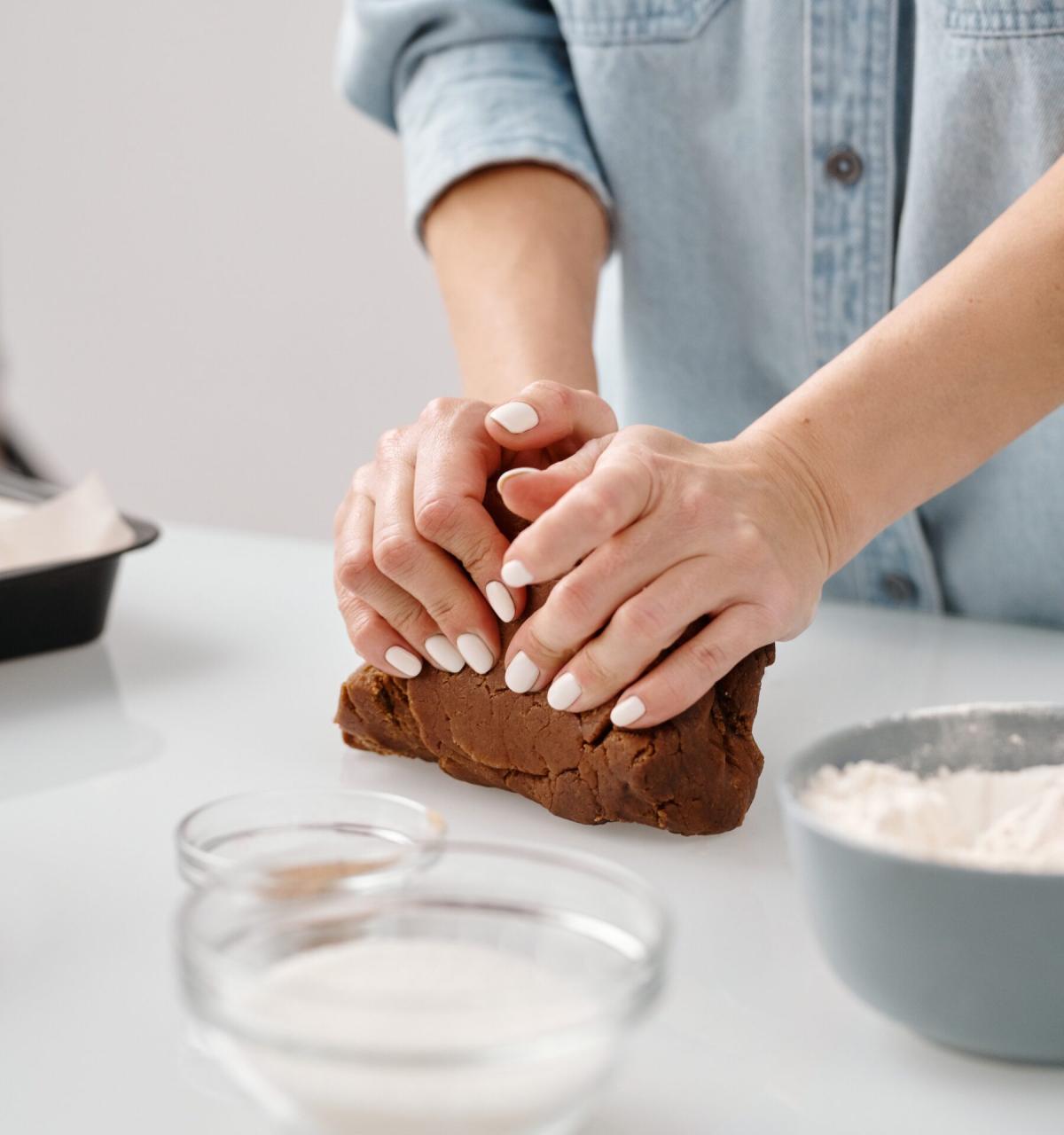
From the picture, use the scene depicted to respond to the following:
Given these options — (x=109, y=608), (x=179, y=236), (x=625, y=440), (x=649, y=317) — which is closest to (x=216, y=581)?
(x=109, y=608)

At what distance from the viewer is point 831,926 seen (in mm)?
568

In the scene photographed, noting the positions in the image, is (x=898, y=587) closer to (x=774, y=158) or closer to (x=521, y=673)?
(x=774, y=158)

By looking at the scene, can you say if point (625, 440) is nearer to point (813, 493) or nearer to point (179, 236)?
→ point (813, 493)

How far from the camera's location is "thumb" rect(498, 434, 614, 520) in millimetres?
849

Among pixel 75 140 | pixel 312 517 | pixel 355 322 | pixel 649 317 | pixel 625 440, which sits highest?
pixel 625 440

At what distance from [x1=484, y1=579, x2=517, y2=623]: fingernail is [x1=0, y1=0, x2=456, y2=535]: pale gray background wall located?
2170 millimetres

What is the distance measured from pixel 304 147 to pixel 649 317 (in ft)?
5.93

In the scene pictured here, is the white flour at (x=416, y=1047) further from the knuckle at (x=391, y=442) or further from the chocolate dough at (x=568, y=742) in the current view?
the knuckle at (x=391, y=442)

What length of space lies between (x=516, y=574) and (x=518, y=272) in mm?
512

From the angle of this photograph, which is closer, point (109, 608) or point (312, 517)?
point (109, 608)

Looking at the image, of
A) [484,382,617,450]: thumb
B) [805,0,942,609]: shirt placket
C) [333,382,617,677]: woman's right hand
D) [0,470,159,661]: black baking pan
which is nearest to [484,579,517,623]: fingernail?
[333,382,617,677]: woman's right hand

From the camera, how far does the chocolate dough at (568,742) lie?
0.80 meters

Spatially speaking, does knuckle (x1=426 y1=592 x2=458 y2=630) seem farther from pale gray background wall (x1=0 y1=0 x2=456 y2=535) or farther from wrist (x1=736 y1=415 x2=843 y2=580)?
pale gray background wall (x1=0 y1=0 x2=456 y2=535)

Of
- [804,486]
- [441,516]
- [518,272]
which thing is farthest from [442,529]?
[518,272]
